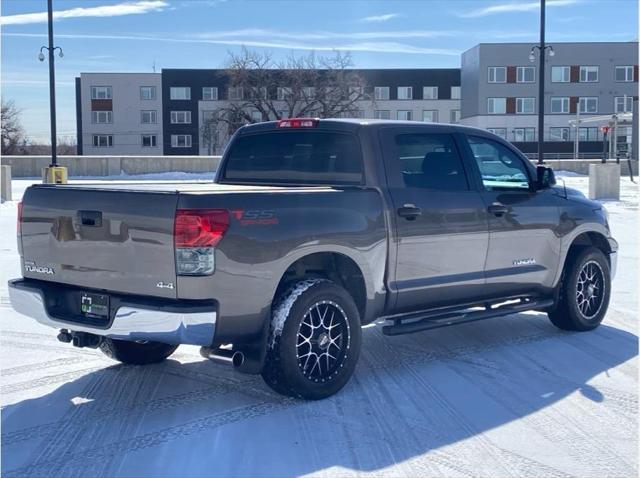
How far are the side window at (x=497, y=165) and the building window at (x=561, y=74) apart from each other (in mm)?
65441

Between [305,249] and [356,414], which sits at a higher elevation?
[305,249]

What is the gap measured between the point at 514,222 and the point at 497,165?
539 millimetres

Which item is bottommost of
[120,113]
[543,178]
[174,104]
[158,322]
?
[158,322]

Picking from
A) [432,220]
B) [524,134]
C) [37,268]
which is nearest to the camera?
[37,268]

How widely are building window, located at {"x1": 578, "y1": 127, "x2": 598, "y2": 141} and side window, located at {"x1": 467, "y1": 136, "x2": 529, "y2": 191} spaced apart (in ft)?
213

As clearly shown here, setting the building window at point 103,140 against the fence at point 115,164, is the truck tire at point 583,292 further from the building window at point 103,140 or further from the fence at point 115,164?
the building window at point 103,140

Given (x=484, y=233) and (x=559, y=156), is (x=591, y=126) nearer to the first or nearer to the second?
(x=559, y=156)

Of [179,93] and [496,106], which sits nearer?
[496,106]

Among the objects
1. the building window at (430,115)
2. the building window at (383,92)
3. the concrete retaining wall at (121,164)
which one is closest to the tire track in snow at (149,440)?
the concrete retaining wall at (121,164)

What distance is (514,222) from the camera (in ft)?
23.7

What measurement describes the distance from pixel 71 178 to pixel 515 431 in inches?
1261

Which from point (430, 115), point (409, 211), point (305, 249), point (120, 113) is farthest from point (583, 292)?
point (120, 113)

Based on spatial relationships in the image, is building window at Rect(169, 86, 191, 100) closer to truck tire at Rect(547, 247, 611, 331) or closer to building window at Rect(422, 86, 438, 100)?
building window at Rect(422, 86, 438, 100)

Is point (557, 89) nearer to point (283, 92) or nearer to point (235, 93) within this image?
point (283, 92)
